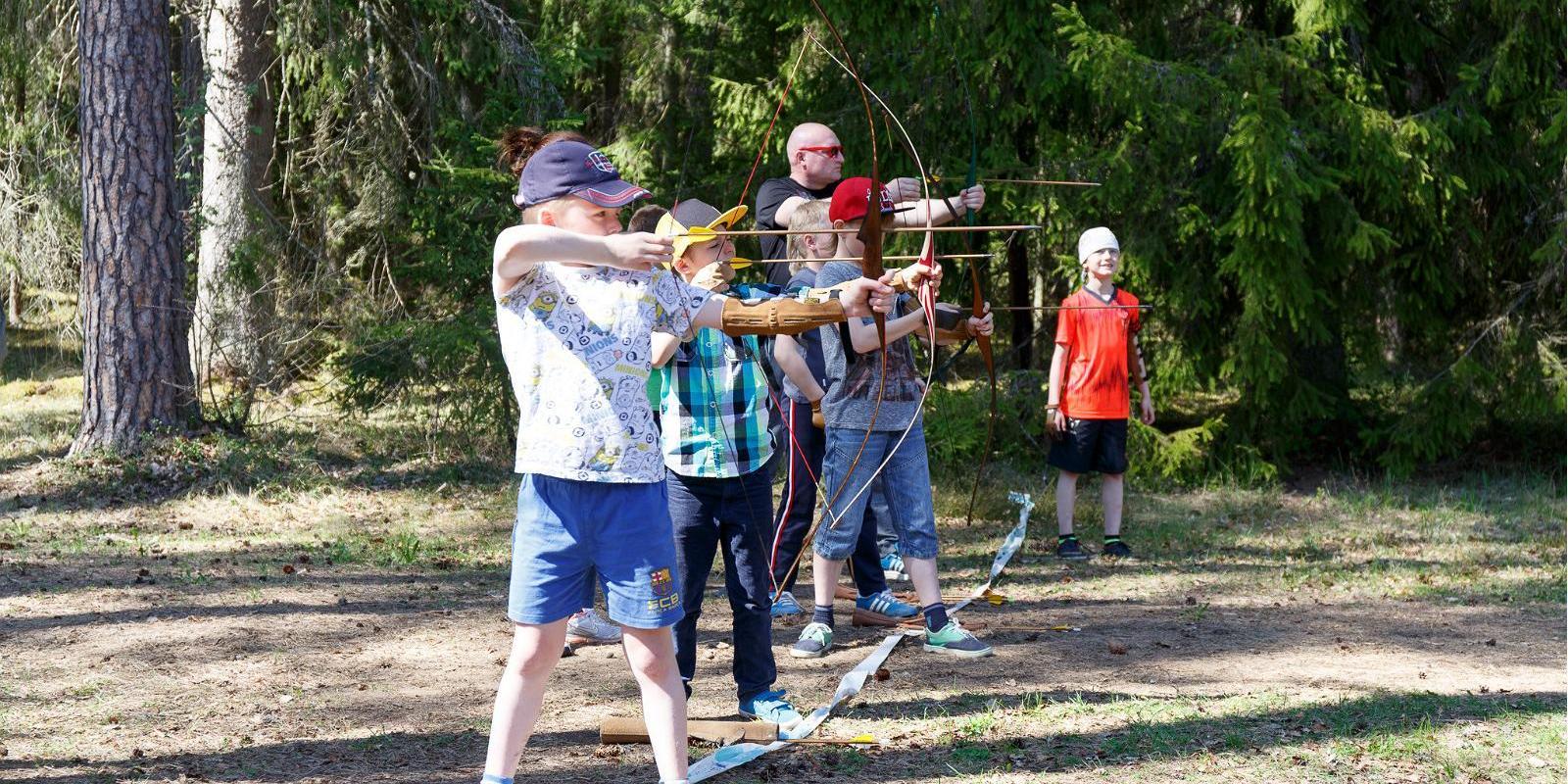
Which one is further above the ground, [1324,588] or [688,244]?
[688,244]

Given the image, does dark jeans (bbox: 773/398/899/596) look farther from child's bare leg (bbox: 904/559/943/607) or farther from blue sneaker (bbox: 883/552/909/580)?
blue sneaker (bbox: 883/552/909/580)

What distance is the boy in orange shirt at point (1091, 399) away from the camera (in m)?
6.98

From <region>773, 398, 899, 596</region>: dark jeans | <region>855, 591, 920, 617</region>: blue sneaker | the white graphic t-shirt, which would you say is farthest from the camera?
<region>855, 591, 920, 617</region>: blue sneaker

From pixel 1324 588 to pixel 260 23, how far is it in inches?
366

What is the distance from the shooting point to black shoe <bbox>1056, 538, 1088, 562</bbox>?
23.0 ft

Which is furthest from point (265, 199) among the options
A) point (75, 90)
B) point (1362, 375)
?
point (1362, 375)

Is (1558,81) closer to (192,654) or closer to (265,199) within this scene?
(192,654)

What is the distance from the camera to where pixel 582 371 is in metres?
3.15

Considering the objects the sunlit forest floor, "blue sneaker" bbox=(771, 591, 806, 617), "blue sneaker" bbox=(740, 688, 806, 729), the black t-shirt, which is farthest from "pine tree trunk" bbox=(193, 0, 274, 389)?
"blue sneaker" bbox=(740, 688, 806, 729)

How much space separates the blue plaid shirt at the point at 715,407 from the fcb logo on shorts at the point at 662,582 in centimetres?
69

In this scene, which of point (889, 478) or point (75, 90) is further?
point (75, 90)

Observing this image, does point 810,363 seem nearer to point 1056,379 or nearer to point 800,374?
point 800,374

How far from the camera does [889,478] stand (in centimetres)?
500

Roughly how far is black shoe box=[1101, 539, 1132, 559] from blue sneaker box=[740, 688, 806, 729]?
3343mm
